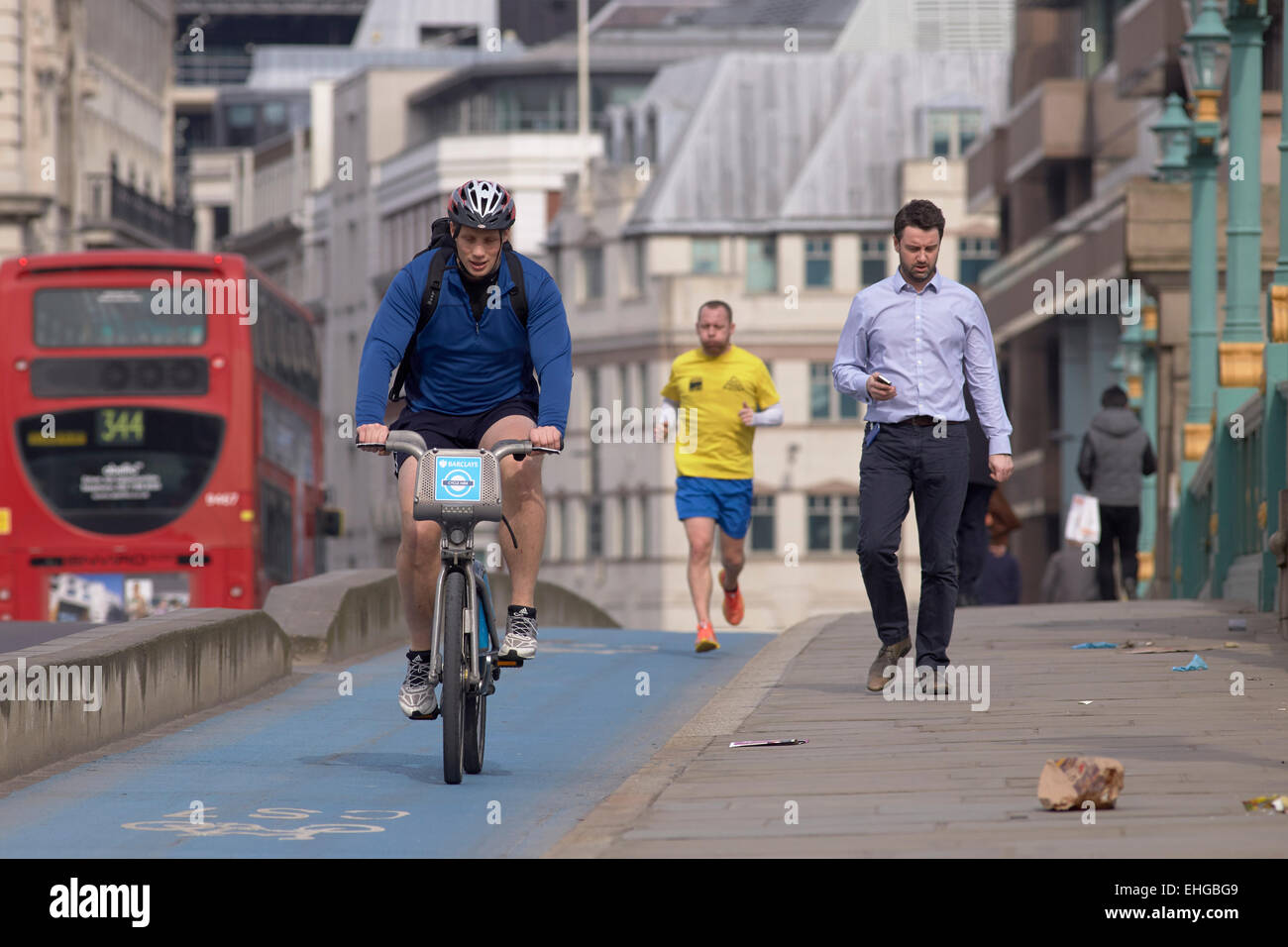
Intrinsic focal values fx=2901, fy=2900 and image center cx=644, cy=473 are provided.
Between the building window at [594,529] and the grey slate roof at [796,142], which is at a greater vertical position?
the grey slate roof at [796,142]

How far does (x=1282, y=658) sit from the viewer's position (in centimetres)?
1309

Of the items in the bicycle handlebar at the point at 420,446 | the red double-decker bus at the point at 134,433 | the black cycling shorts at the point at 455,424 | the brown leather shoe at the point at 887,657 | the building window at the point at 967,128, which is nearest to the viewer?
the bicycle handlebar at the point at 420,446

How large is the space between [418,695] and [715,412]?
22.2 ft

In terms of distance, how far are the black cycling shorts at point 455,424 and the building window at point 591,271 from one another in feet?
245

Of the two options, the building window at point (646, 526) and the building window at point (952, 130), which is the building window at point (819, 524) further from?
the building window at point (952, 130)

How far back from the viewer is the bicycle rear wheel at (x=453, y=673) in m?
9.34

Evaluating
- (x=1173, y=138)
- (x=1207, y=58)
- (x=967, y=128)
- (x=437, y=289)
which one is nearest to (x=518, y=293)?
(x=437, y=289)

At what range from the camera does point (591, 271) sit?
85.3m

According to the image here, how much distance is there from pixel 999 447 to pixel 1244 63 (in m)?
10.0

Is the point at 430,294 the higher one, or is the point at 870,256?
the point at 870,256

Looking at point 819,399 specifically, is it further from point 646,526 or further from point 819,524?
point 646,526

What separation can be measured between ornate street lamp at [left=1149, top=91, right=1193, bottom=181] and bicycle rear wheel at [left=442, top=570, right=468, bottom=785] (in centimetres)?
1841

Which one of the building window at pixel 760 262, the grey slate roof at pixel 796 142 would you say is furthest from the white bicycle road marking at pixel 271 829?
the building window at pixel 760 262
